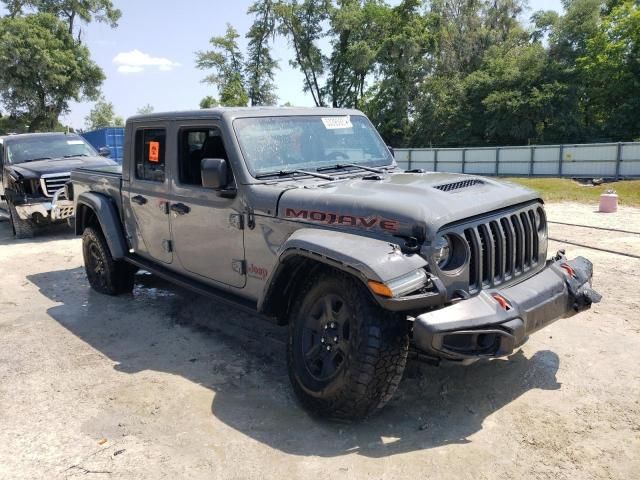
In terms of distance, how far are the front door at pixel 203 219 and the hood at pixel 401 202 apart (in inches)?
24.4

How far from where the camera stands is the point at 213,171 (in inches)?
152

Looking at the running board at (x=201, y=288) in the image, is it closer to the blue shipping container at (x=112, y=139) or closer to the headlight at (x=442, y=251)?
the headlight at (x=442, y=251)

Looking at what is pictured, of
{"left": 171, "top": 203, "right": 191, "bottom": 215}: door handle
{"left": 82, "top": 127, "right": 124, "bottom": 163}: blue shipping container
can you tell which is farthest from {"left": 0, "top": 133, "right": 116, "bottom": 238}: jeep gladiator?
{"left": 82, "top": 127, "right": 124, "bottom": 163}: blue shipping container

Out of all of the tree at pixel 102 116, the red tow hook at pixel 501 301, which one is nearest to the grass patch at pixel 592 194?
the red tow hook at pixel 501 301

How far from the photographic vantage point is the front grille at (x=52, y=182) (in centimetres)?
983

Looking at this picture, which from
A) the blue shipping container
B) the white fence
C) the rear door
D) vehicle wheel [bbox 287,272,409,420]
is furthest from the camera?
the white fence

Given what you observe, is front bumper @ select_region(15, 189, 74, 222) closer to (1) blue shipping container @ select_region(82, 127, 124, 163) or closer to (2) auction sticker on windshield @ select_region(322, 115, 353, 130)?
(2) auction sticker on windshield @ select_region(322, 115, 353, 130)

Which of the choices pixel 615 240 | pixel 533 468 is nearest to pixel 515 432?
pixel 533 468

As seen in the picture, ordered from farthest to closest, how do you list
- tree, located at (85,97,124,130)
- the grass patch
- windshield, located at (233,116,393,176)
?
tree, located at (85,97,124,130) → the grass patch → windshield, located at (233,116,393,176)

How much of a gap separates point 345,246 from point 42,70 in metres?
34.3

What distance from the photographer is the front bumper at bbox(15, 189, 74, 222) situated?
383 inches

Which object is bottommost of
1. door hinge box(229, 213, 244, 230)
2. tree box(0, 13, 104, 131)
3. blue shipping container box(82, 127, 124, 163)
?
door hinge box(229, 213, 244, 230)

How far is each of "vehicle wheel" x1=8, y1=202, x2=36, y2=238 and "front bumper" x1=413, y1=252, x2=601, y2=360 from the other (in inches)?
366

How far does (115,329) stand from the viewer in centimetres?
530
